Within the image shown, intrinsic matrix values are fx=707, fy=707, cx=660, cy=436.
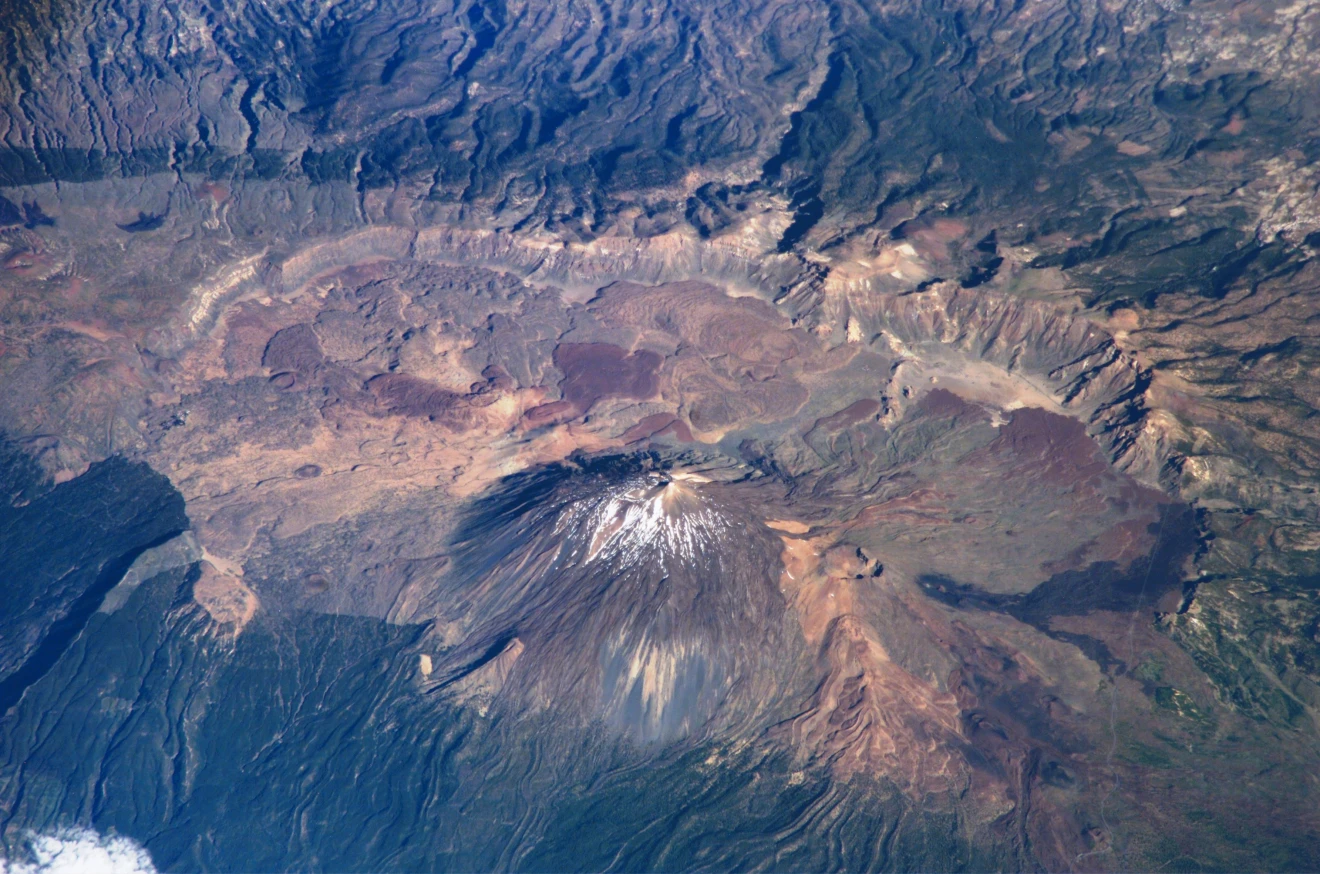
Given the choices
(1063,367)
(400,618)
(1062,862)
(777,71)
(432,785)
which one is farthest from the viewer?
(777,71)

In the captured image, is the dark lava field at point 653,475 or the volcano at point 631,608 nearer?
the dark lava field at point 653,475

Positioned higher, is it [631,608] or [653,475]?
[653,475]

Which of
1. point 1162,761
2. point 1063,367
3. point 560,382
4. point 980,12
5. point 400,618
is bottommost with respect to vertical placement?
point 400,618

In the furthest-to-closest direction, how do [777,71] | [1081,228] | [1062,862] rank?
[777,71]
[1081,228]
[1062,862]

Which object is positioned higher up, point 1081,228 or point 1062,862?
point 1081,228

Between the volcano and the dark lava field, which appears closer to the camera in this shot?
the dark lava field

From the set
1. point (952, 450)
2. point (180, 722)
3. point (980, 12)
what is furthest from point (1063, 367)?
point (180, 722)

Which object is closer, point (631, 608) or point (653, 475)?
point (631, 608)

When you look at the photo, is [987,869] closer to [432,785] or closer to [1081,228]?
[432,785]
